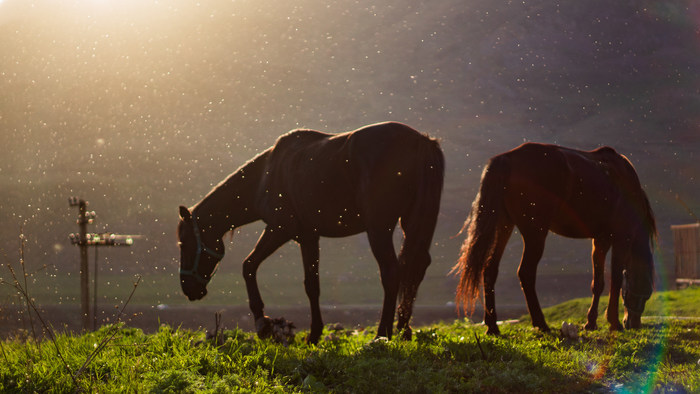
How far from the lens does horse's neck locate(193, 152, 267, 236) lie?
8133 mm

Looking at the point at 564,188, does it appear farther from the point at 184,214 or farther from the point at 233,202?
the point at 184,214

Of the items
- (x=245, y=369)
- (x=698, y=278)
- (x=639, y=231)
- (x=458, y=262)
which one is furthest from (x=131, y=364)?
(x=698, y=278)

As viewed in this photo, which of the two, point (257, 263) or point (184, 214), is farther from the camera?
point (184, 214)

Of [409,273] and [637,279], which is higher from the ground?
[409,273]

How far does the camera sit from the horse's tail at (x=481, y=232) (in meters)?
7.10

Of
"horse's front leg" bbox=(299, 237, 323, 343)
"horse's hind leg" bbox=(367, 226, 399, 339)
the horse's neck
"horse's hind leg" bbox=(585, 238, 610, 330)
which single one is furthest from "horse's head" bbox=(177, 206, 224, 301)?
"horse's hind leg" bbox=(585, 238, 610, 330)

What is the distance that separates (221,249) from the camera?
26.8 feet

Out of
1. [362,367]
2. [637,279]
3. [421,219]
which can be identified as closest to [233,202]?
[421,219]

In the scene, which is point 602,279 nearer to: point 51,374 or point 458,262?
point 458,262

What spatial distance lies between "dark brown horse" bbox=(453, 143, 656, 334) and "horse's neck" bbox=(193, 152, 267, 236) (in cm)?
330

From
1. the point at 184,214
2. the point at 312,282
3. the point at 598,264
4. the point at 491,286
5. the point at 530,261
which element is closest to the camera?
the point at 312,282

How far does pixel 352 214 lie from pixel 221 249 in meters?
2.45

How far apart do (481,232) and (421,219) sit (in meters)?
1.32

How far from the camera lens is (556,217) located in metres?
8.15
